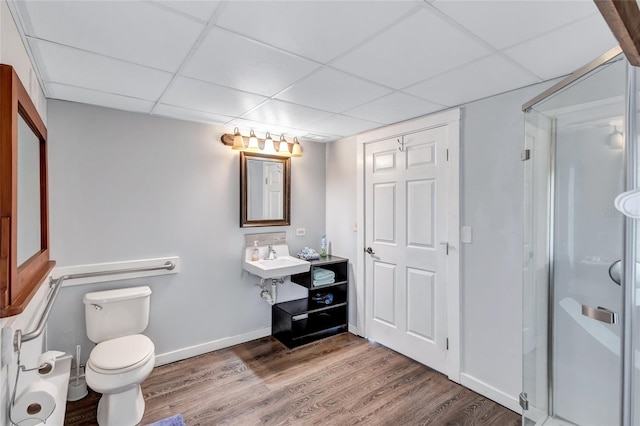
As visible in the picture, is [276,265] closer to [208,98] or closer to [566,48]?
[208,98]

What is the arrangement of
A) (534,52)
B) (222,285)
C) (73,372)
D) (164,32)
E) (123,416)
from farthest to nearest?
1. (222,285)
2. (73,372)
3. (123,416)
4. (534,52)
5. (164,32)

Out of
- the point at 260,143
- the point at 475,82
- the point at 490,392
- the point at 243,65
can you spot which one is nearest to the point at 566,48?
the point at 475,82

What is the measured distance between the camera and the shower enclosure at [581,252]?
1262 mm

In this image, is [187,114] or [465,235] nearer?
[465,235]

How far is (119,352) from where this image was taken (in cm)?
205

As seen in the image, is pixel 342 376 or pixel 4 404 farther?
pixel 342 376

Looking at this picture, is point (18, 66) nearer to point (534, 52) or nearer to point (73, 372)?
point (73, 372)

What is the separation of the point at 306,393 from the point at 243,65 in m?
2.26

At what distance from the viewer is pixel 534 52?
1575 mm

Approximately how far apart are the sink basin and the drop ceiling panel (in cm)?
179

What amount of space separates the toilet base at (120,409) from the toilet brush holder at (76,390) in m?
0.39

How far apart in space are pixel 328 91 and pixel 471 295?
5.97ft

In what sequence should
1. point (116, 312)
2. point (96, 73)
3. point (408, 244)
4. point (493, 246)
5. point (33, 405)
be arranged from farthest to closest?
point (408, 244)
point (116, 312)
point (493, 246)
point (96, 73)
point (33, 405)

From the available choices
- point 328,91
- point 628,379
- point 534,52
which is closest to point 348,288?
point 328,91
